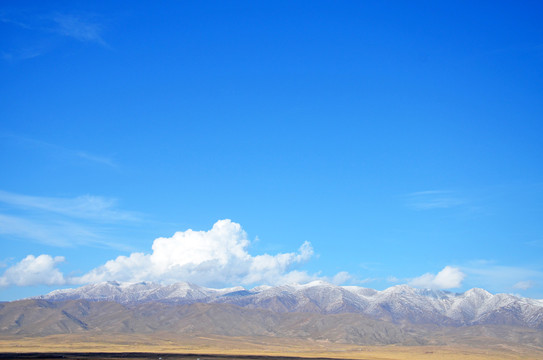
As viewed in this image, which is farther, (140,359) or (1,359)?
(140,359)

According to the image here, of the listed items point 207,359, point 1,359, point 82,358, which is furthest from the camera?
point 207,359

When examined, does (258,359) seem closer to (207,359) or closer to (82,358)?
(207,359)

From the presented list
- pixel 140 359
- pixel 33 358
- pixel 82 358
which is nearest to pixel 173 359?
pixel 140 359

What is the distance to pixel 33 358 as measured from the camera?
162500mm

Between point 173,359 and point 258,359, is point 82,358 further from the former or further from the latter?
point 258,359

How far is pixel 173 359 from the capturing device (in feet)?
578

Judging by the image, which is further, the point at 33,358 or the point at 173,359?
the point at 173,359

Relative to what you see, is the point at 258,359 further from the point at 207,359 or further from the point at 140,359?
the point at 140,359

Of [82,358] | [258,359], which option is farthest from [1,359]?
[258,359]

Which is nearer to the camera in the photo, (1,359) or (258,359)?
(1,359)

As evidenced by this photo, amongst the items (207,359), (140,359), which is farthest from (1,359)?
(207,359)

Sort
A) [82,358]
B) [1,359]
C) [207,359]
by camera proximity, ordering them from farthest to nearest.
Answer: [207,359] < [82,358] < [1,359]

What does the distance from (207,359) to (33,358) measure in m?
48.9

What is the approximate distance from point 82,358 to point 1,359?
21599 mm
